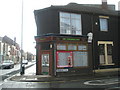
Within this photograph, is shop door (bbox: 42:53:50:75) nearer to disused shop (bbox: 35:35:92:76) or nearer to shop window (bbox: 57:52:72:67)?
disused shop (bbox: 35:35:92:76)

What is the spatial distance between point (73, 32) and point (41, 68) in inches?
223

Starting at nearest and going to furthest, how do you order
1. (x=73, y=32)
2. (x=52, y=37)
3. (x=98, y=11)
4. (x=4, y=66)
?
(x=52, y=37)
(x=73, y=32)
(x=98, y=11)
(x=4, y=66)

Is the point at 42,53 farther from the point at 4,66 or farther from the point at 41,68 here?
the point at 4,66

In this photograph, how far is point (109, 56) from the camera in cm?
2262

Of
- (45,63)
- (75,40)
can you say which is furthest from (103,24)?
(45,63)

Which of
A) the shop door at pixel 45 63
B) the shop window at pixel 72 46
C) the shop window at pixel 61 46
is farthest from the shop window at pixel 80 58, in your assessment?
the shop door at pixel 45 63

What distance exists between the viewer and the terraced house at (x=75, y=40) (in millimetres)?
18422

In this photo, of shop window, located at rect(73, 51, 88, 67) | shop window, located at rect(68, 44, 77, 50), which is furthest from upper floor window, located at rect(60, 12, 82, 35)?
shop window, located at rect(73, 51, 88, 67)

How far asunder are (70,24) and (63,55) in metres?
4.28

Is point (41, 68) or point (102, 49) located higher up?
point (102, 49)

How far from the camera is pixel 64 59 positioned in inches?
733

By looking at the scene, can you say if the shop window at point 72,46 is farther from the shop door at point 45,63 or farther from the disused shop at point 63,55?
the shop door at point 45,63

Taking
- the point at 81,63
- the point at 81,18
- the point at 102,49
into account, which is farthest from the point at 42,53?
the point at 102,49

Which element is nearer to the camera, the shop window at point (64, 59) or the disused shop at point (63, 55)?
the disused shop at point (63, 55)
